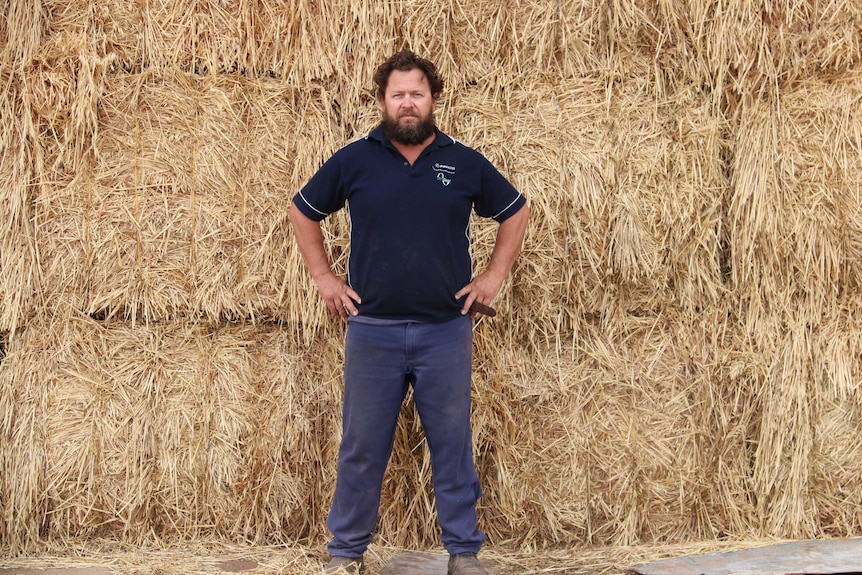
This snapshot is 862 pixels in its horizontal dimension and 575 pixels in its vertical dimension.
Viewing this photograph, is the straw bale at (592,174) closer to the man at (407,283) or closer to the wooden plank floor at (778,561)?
the man at (407,283)

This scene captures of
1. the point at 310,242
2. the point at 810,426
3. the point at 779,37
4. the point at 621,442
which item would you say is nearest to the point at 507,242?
the point at 310,242

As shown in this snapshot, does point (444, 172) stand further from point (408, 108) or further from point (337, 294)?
point (337, 294)

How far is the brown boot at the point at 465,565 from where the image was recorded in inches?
137

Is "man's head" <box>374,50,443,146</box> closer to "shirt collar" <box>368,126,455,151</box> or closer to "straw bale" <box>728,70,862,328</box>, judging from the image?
"shirt collar" <box>368,126,455,151</box>

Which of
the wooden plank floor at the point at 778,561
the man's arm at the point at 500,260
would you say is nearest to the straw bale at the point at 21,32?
the man's arm at the point at 500,260

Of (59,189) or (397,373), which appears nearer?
(397,373)

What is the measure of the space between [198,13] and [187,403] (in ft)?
5.85

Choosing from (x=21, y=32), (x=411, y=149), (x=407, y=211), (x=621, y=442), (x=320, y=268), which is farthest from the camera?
(x=621, y=442)

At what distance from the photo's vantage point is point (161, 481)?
3.97 metres

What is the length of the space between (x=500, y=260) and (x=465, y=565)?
1251 millimetres

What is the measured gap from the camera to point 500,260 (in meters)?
3.60

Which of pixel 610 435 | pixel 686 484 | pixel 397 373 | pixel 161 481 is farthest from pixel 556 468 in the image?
pixel 161 481

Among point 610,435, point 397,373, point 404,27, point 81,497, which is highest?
point 404,27

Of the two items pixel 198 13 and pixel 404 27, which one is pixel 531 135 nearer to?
pixel 404 27
